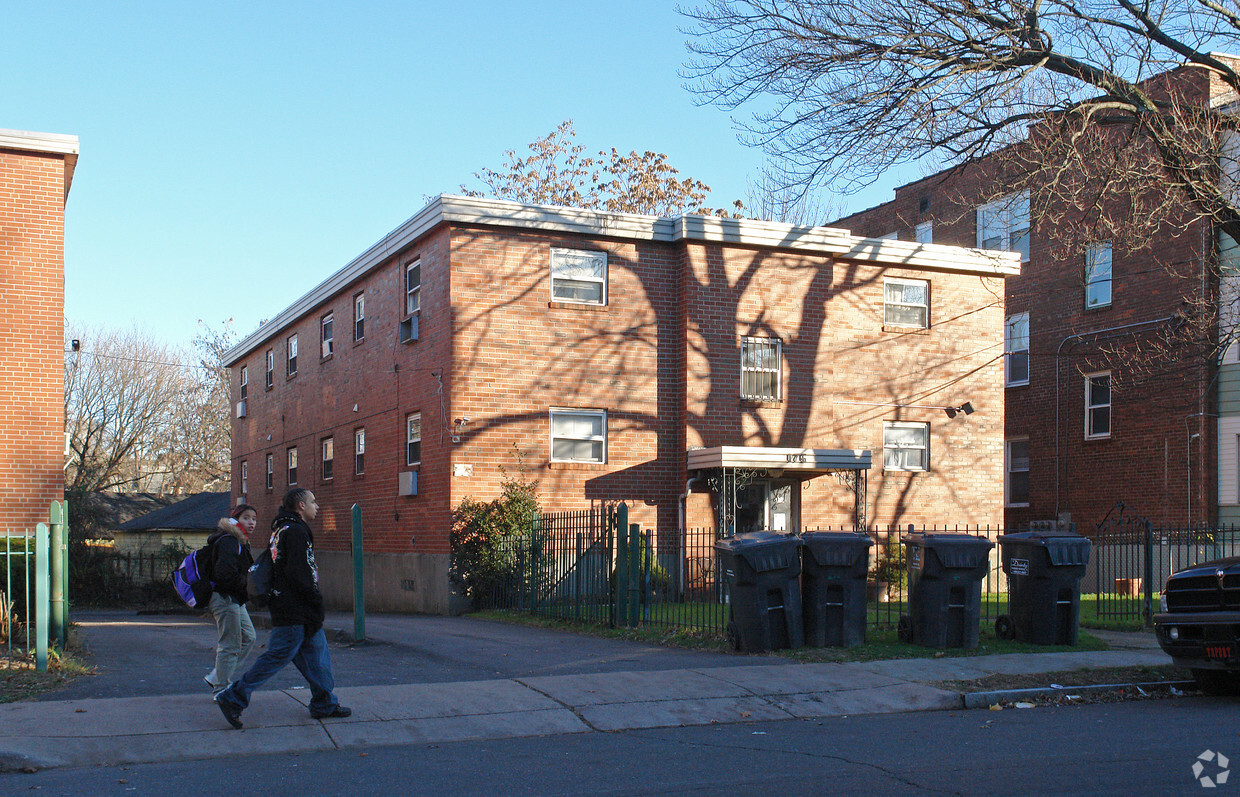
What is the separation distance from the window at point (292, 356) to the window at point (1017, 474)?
18252 mm

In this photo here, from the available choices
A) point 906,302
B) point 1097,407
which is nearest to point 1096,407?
point 1097,407

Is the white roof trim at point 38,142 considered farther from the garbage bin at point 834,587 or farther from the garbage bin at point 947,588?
the garbage bin at point 947,588

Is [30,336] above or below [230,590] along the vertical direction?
above

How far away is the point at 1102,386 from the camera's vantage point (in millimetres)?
25359

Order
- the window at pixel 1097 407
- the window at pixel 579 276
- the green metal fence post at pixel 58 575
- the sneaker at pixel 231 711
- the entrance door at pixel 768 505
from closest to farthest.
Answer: the sneaker at pixel 231 711 < the green metal fence post at pixel 58 575 < the window at pixel 579 276 < the entrance door at pixel 768 505 < the window at pixel 1097 407

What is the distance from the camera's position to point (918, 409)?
74.9 feet

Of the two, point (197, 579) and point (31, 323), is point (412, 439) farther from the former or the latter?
point (197, 579)

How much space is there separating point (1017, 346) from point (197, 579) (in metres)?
24.1

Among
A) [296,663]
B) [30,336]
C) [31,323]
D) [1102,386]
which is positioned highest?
[31,323]

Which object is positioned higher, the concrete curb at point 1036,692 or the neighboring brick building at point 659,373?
the neighboring brick building at point 659,373

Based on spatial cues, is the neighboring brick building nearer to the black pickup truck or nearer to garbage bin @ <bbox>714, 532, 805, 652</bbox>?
garbage bin @ <bbox>714, 532, 805, 652</bbox>

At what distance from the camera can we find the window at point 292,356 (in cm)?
2841

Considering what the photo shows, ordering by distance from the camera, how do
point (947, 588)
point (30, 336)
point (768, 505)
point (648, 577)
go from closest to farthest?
point (947, 588), point (648, 577), point (30, 336), point (768, 505)

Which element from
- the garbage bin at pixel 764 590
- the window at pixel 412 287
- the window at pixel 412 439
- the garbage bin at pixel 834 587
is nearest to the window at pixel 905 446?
the window at pixel 412 439
